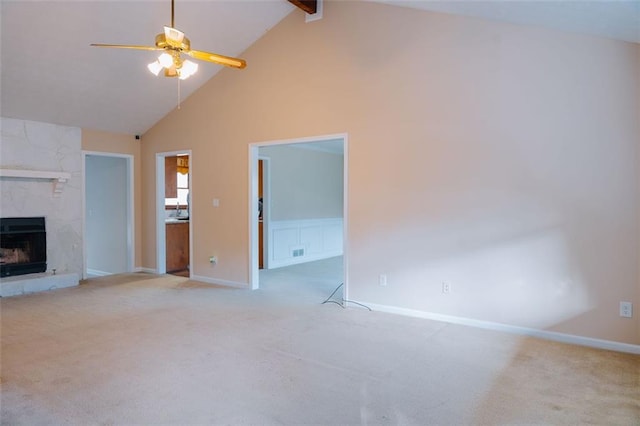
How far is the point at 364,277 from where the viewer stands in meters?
4.78

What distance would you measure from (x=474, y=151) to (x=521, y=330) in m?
1.82

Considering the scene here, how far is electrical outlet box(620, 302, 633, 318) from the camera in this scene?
11.1 feet

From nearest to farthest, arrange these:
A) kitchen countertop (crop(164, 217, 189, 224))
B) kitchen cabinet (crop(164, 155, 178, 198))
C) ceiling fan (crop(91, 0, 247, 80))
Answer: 1. ceiling fan (crop(91, 0, 247, 80))
2. kitchen countertop (crop(164, 217, 189, 224))
3. kitchen cabinet (crop(164, 155, 178, 198))

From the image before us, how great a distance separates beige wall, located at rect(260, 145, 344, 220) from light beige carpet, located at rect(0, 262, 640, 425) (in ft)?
11.4

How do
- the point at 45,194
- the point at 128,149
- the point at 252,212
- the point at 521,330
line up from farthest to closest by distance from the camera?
1. the point at 128,149
2. the point at 45,194
3. the point at 252,212
4. the point at 521,330

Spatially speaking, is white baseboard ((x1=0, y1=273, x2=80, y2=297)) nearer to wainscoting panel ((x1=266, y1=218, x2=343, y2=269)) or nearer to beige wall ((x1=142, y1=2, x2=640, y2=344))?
wainscoting panel ((x1=266, y1=218, x2=343, y2=269))

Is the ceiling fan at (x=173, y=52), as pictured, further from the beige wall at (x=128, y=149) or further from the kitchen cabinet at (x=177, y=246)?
the kitchen cabinet at (x=177, y=246)

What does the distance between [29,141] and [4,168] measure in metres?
0.53

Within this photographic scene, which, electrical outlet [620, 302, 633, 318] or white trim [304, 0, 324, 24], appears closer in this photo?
electrical outlet [620, 302, 633, 318]

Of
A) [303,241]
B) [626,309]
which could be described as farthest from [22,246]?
[626,309]

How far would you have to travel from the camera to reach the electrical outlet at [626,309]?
3.38 meters

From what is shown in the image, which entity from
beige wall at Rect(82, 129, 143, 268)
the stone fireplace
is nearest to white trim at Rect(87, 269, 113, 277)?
beige wall at Rect(82, 129, 143, 268)

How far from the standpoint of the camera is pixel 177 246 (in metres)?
7.46

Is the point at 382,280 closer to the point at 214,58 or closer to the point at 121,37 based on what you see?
the point at 214,58
